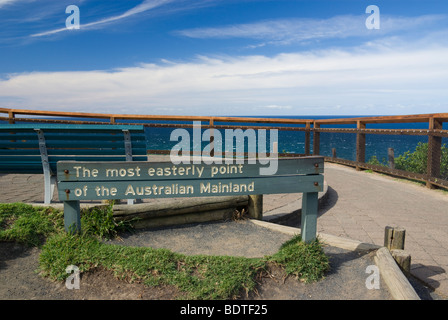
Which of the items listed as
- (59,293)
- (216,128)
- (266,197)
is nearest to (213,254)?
(59,293)

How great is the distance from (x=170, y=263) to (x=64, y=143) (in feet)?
7.33

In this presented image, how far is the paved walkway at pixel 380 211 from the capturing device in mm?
3789

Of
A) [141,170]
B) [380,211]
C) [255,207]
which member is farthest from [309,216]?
[380,211]

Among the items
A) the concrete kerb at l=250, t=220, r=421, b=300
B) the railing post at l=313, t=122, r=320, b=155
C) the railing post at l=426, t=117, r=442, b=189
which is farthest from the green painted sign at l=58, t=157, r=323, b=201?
the railing post at l=313, t=122, r=320, b=155

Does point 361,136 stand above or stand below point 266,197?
above

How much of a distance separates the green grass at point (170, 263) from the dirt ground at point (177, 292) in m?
0.07

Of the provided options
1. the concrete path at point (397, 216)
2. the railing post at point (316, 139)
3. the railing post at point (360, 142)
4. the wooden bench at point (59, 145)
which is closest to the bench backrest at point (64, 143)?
the wooden bench at point (59, 145)

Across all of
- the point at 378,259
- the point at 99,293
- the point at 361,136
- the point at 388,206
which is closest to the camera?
the point at 99,293

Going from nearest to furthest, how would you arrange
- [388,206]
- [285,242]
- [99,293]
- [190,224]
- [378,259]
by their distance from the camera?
[99,293], [378,259], [285,242], [190,224], [388,206]

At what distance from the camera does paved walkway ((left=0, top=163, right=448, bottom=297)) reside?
3789mm

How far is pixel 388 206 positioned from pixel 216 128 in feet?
16.2

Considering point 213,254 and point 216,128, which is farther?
point 216,128
